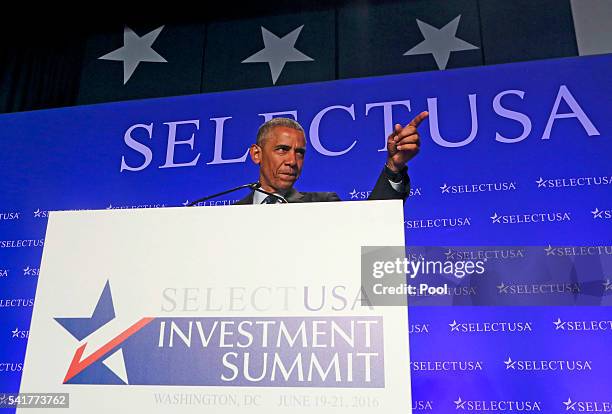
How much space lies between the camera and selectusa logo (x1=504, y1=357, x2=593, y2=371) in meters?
2.10

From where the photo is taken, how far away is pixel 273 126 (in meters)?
2.61

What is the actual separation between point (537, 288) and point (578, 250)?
219mm

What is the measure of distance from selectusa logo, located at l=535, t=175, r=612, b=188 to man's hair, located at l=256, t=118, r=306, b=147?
3.45 feet

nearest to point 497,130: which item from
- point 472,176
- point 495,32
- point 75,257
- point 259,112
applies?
point 472,176

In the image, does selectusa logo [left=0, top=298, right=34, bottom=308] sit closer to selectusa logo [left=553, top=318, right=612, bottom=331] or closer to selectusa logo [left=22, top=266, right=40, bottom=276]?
selectusa logo [left=22, top=266, right=40, bottom=276]

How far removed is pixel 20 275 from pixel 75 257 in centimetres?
206

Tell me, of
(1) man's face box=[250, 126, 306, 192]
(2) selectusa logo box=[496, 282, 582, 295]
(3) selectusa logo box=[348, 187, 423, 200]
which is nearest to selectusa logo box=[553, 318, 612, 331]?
(2) selectusa logo box=[496, 282, 582, 295]

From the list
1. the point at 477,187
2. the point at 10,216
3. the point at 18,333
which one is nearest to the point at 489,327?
the point at 477,187

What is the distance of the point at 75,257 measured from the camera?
926 millimetres

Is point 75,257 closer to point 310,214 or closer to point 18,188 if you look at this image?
point 310,214

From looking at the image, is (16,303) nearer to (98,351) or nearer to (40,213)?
(40,213)

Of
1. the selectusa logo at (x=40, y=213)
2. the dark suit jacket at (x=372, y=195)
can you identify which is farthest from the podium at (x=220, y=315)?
the selectusa logo at (x=40, y=213)

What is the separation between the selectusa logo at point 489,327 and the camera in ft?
7.17

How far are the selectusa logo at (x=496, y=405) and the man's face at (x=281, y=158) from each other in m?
1.10
